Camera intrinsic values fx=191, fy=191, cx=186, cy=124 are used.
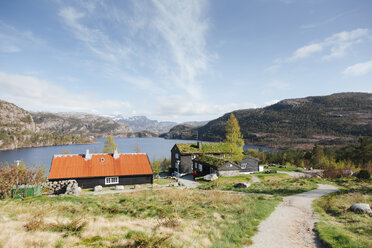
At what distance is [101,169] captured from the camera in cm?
3916

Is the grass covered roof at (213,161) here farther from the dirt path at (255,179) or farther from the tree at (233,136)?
the dirt path at (255,179)

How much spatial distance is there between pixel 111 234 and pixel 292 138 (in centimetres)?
21085

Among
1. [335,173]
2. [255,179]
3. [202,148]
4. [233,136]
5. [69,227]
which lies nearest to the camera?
[69,227]

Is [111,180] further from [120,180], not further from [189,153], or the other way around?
[189,153]

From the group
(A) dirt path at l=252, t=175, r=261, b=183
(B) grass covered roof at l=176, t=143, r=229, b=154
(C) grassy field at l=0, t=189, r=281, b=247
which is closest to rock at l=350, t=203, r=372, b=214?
(C) grassy field at l=0, t=189, r=281, b=247

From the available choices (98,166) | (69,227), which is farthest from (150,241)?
(98,166)

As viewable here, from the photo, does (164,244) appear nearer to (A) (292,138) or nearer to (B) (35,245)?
(B) (35,245)

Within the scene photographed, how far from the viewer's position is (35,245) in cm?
761

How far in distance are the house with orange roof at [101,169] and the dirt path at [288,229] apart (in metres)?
29.1

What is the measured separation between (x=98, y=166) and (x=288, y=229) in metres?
36.5

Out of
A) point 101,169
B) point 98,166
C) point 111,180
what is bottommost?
point 111,180

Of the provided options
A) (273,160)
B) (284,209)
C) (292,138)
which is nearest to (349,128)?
(292,138)

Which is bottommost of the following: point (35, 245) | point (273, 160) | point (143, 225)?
point (273, 160)

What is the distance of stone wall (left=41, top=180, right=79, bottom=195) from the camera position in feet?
103
